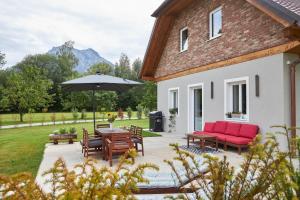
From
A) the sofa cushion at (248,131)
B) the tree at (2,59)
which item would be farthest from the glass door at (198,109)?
the tree at (2,59)

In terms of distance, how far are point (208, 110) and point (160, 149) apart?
3095 millimetres

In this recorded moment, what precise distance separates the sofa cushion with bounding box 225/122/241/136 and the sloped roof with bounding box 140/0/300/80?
354 centimetres

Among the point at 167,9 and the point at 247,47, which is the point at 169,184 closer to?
the point at 247,47

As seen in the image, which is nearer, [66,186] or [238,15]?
[66,186]

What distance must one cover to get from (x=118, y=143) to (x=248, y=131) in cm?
412

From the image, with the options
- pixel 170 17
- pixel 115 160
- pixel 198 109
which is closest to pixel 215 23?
pixel 170 17

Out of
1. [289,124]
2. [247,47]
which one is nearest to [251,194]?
[289,124]

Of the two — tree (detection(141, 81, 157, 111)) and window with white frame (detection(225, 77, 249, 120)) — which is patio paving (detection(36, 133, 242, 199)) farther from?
tree (detection(141, 81, 157, 111))

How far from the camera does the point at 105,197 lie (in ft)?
3.99

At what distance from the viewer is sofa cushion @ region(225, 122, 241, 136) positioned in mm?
9248

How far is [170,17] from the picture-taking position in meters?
14.3

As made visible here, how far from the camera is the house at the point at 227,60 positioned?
26.0ft

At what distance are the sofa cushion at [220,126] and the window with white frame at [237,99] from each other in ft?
1.01

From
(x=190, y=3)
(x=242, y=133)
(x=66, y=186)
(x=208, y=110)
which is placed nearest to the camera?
(x=66, y=186)
